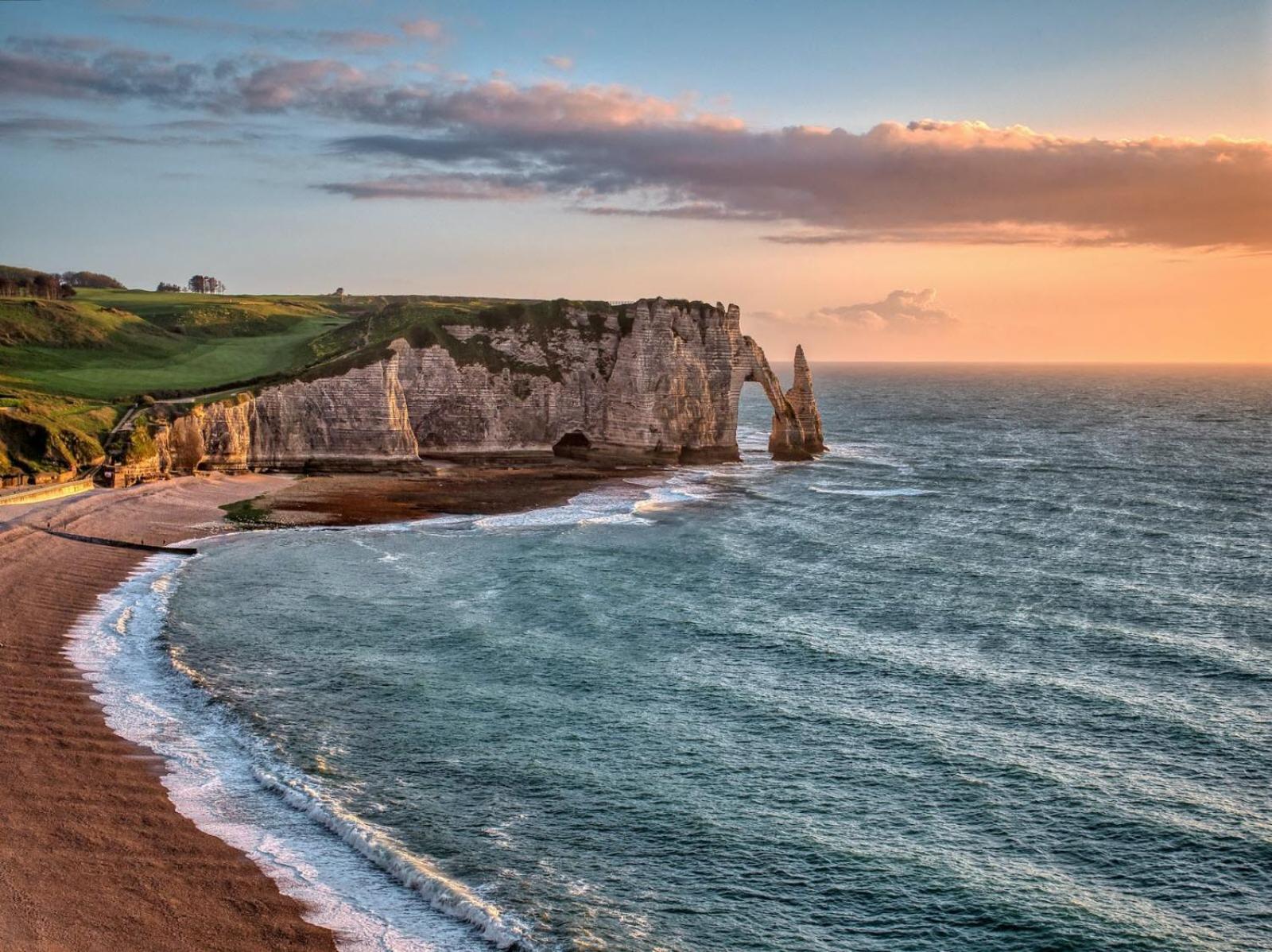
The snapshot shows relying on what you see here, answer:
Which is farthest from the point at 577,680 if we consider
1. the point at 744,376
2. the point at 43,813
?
the point at 744,376

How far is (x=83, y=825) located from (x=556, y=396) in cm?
7539

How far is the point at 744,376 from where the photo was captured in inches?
4136

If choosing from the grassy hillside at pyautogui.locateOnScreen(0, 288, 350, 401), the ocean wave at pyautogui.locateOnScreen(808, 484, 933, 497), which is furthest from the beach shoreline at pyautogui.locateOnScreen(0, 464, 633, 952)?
the ocean wave at pyautogui.locateOnScreen(808, 484, 933, 497)

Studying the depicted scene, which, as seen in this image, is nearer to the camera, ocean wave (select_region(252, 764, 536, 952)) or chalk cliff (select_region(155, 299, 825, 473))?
ocean wave (select_region(252, 764, 536, 952))

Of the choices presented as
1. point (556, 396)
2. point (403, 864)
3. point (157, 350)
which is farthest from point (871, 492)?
point (157, 350)

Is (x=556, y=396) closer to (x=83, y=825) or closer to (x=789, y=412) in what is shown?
(x=789, y=412)

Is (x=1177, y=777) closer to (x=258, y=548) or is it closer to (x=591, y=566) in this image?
(x=591, y=566)

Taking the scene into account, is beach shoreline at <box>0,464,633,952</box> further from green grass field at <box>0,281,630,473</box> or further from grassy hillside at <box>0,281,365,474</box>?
green grass field at <box>0,281,630,473</box>

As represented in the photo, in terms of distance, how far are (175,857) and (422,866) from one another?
5.75 metres

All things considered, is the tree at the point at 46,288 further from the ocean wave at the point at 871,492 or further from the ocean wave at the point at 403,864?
the ocean wave at the point at 403,864

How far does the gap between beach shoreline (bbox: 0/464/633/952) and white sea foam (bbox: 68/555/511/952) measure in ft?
1.70

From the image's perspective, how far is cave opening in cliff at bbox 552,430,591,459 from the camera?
102 metres

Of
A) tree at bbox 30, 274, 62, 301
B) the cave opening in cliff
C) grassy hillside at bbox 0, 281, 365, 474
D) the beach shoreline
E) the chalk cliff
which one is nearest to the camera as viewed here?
the beach shoreline

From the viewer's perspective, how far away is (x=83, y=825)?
2612 cm
